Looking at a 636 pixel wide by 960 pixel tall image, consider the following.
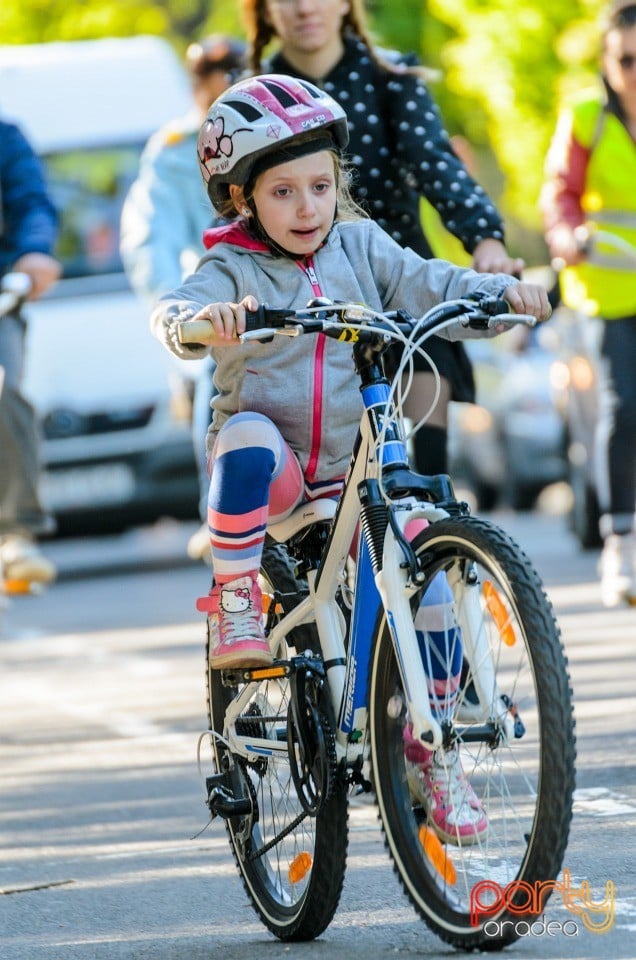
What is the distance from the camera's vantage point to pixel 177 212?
9281mm

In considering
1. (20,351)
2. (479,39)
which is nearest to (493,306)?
(20,351)

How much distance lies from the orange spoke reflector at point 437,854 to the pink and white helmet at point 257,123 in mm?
1433

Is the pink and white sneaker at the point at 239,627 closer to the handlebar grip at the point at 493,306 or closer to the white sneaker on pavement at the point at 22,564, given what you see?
the handlebar grip at the point at 493,306

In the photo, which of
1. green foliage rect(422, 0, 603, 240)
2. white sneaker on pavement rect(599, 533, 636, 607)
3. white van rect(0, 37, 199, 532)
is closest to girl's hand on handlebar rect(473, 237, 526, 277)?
white sneaker on pavement rect(599, 533, 636, 607)

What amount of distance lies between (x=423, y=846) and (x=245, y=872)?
31.2 inches

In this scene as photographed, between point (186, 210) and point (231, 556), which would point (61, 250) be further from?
point (231, 556)

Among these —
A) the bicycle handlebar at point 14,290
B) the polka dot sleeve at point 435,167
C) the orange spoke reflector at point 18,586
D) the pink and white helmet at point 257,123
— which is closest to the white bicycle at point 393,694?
the pink and white helmet at point 257,123

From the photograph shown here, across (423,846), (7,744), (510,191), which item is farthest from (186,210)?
(510,191)

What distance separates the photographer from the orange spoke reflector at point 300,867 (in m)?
4.80

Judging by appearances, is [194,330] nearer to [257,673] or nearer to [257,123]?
[257,123]

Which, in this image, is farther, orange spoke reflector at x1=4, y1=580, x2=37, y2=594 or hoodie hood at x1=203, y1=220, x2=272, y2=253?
orange spoke reflector at x1=4, y1=580, x2=37, y2=594

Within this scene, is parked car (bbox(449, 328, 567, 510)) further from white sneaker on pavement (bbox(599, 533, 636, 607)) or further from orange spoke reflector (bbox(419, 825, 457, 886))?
orange spoke reflector (bbox(419, 825, 457, 886))

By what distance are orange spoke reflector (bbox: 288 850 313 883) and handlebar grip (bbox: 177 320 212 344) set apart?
113cm

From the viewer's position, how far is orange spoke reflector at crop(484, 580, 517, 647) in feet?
13.8
